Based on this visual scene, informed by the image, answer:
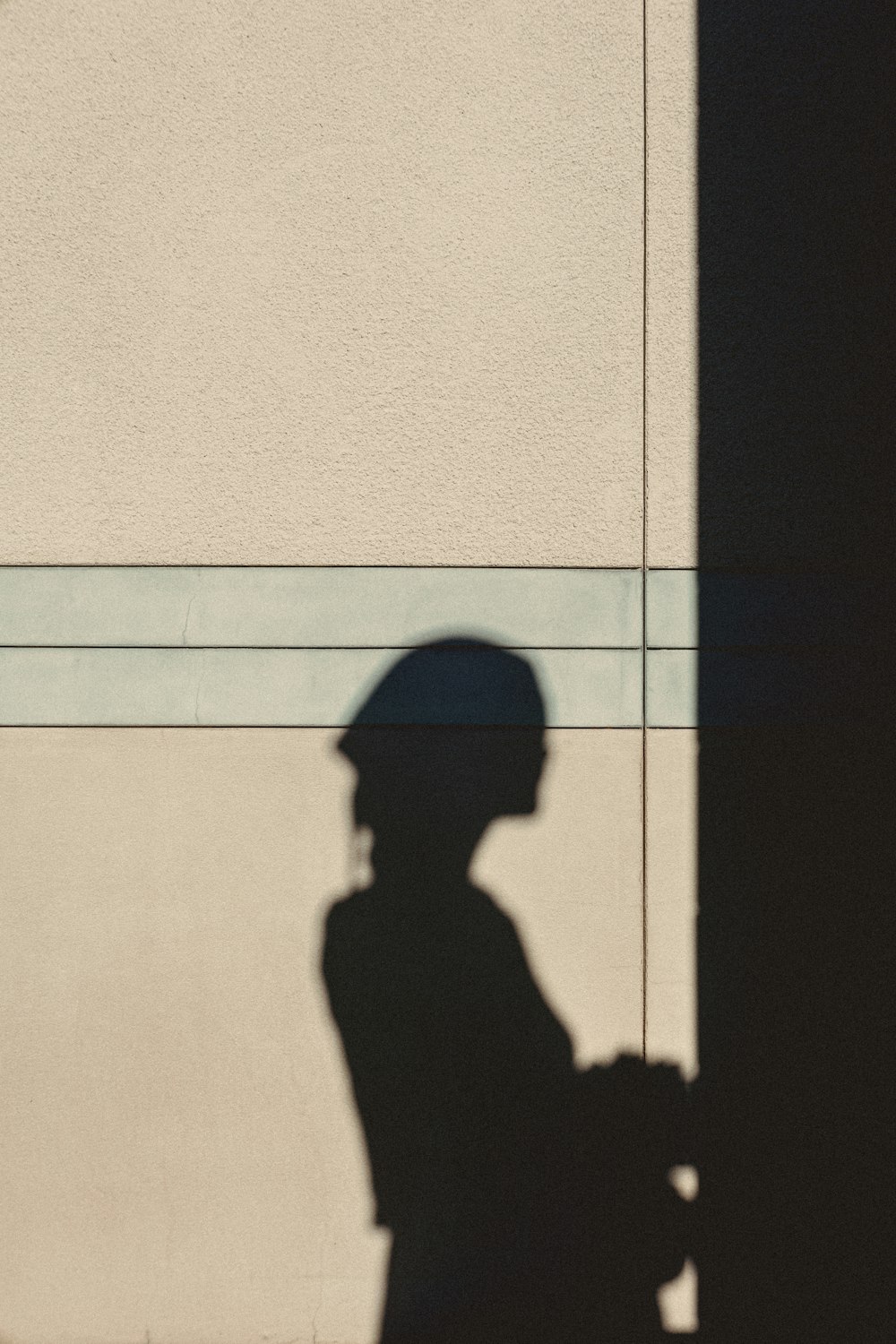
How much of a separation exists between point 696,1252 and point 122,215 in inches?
161

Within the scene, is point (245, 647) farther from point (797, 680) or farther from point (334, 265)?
point (797, 680)

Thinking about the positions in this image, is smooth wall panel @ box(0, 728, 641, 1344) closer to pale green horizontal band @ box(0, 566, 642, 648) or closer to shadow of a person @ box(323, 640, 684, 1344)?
shadow of a person @ box(323, 640, 684, 1344)

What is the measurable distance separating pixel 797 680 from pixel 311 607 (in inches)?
66.2

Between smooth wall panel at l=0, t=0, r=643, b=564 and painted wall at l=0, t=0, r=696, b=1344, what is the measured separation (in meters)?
0.01

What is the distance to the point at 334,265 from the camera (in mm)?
2508

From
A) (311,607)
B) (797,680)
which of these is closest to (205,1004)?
(311,607)

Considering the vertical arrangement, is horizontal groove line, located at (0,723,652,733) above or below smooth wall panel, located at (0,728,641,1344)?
above

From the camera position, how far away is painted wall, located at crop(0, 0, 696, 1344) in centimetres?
240

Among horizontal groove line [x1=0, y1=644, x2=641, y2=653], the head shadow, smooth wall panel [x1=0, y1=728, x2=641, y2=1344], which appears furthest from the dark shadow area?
horizontal groove line [x1=0, y1=644, x2=641, y2=653]

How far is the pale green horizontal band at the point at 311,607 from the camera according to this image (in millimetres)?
2416

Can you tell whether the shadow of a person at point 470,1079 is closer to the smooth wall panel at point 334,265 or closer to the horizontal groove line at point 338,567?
the horizontal groove line at point 338,567

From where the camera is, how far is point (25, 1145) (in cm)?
236

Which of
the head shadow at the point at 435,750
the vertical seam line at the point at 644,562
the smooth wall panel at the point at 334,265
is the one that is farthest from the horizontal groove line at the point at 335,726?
the smooth wall panel at the point at 334,265

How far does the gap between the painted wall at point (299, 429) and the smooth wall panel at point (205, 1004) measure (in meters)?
0.01
